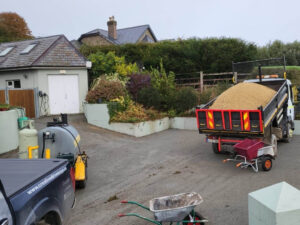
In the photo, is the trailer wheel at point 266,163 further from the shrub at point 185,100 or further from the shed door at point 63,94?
the shed door at point 63,94

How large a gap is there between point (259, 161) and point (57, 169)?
628 centimetres

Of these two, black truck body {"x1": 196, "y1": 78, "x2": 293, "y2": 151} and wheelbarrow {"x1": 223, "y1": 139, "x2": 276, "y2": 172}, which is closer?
wheelbarrow {"x1": 223, "y1": 139, "x2": 276, "y2": 172}

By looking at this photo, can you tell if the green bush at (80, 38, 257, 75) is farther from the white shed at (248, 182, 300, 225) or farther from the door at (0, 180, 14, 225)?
the door at (0, 180, 14, 225)

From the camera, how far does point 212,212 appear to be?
18.5 ft

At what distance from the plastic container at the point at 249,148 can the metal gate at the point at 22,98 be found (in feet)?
37.0

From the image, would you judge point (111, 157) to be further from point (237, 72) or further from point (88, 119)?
point (237, 72)

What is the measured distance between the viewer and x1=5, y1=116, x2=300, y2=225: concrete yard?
18.9 feet

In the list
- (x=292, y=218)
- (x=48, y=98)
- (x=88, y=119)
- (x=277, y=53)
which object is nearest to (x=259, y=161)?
(x=292, y=218)

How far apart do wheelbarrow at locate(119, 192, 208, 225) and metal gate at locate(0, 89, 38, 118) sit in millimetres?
12423

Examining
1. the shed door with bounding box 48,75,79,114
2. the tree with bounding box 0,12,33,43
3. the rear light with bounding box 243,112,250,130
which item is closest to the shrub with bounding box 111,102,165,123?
the shed door with bounding box 48,75,79,114

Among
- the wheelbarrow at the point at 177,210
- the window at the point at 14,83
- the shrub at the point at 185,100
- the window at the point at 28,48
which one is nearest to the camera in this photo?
the wheelbarrow at the point at 177,210

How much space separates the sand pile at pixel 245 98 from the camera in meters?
8.99

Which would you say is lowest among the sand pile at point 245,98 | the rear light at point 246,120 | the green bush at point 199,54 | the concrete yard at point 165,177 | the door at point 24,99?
the concrete yard at point 165,177

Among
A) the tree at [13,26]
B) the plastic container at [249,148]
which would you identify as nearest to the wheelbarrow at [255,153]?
the plastic container at [249,148]
